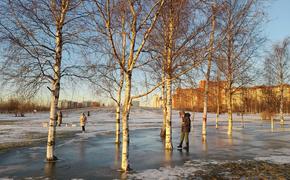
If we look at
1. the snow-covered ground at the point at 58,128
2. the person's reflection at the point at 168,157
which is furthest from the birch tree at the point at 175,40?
the snow-covered ground at the point at 58,128

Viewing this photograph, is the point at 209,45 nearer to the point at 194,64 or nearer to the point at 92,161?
the point at 194,64

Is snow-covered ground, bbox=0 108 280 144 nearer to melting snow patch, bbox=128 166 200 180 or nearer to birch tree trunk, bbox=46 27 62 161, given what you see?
birch tree trunk, bbox=46 27 62 161

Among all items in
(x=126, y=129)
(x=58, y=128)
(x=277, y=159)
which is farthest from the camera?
(x=58, y=128)

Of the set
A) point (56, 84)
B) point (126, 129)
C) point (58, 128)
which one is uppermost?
point (56, 84)

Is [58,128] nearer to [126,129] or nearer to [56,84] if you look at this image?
[56,84]

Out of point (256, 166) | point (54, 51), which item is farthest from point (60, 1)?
point (256, 166)

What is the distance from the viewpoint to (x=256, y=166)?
34.8ft

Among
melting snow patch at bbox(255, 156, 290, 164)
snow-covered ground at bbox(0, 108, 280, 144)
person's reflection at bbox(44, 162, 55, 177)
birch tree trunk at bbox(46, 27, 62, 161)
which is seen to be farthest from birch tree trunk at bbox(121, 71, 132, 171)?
snow-covered ground at bbox(0, 108, 280, 144)

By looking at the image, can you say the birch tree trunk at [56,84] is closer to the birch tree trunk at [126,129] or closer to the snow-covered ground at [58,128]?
the birch tree trunk at [126,129]

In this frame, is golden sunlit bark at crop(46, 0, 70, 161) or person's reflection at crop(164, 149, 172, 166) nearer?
golden sunlit bark at crop(46, 0, 70, 161)

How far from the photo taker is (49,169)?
10.1 m

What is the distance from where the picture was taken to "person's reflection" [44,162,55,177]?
9259 mm

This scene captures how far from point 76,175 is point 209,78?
48.2 feet

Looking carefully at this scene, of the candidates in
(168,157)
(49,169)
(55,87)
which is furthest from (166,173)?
(55,87)
